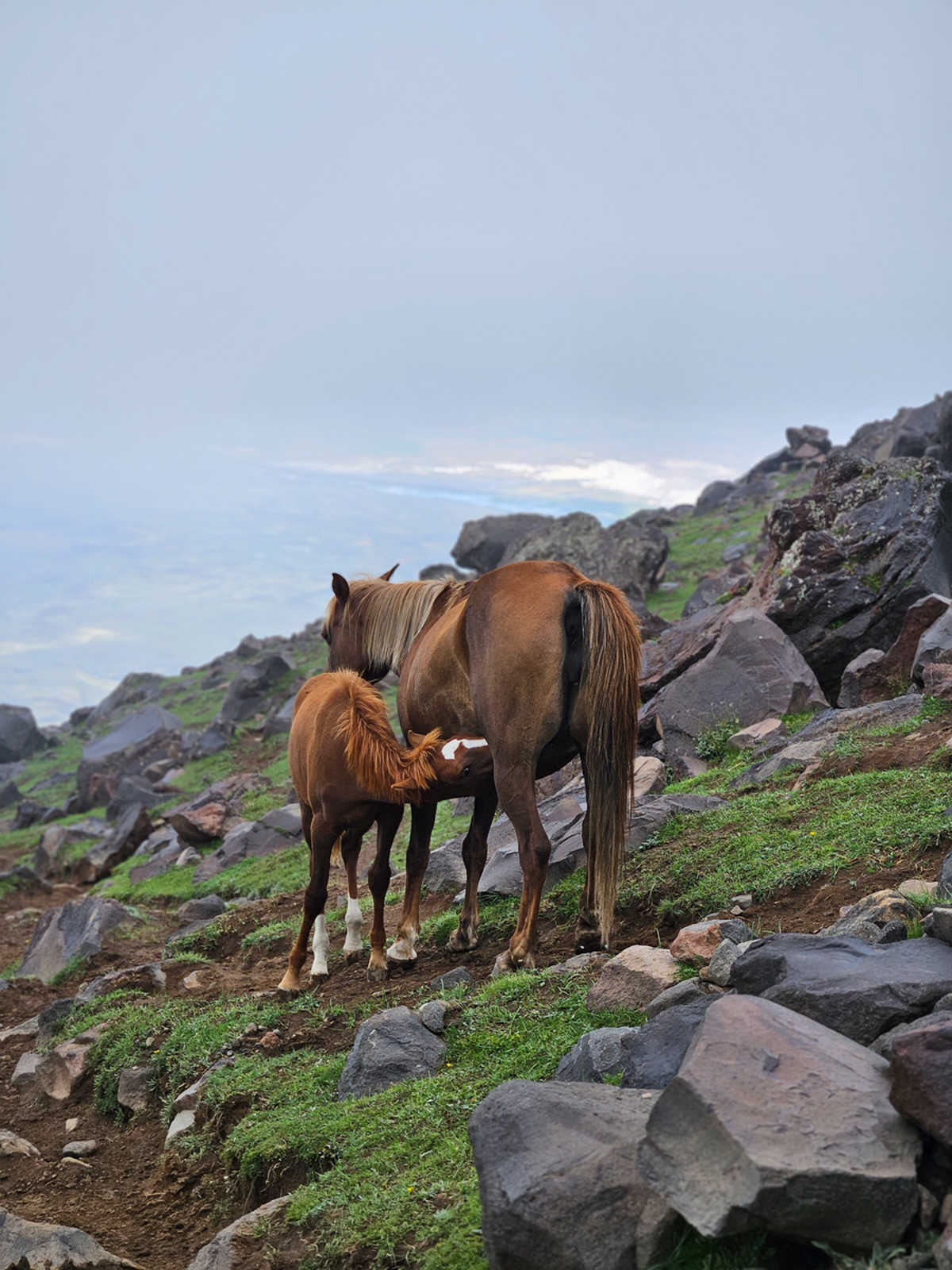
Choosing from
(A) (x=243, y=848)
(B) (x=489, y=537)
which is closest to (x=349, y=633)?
(A) (x=243, y=848)

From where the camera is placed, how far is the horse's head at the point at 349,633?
10.5 metres

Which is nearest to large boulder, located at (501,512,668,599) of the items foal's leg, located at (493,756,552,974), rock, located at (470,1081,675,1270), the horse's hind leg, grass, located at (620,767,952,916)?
grass, located at (620,767,952,916)

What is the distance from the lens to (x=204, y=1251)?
5188 millimetres

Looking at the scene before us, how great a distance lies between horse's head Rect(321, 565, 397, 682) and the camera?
412 inches

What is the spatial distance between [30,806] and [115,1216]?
2500 cm

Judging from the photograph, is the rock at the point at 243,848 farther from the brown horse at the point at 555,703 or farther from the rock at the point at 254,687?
the rock at the point at 254,687

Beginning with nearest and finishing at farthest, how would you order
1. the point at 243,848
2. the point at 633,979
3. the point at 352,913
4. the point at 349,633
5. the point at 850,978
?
the point at 850,978
the point at 633,979
the point at 352,913
the point at 349,633
the point at 243,848

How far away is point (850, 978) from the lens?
4496 mm

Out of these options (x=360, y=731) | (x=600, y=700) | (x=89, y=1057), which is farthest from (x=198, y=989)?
(x=600, y=700)

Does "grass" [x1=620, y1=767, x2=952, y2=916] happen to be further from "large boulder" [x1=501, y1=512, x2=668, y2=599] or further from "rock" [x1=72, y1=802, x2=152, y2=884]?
"large boulder" [x1=501, y1=512, x2=668, y2=599]

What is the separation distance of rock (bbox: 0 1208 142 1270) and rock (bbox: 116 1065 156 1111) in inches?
88.8

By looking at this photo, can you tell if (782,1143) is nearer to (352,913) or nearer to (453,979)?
(453,979)

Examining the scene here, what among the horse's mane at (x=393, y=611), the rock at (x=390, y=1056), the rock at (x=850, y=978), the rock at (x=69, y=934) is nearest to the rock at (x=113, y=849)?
the rock at (x=69, y=934)

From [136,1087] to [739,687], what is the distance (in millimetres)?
8200
